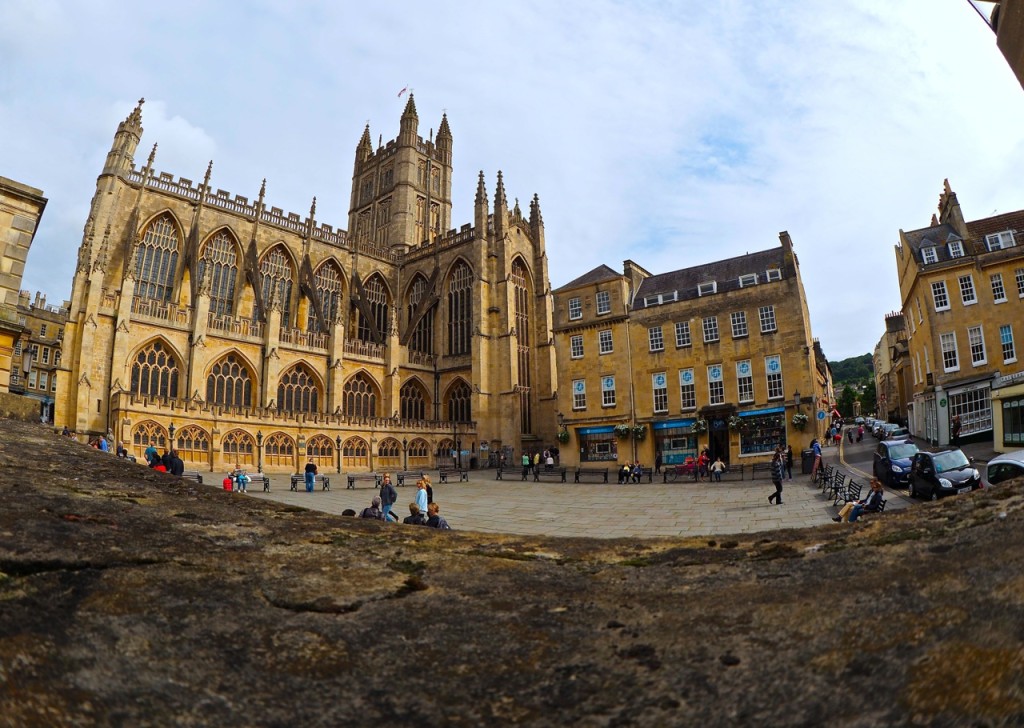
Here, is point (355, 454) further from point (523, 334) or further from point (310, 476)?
point (523, 334)

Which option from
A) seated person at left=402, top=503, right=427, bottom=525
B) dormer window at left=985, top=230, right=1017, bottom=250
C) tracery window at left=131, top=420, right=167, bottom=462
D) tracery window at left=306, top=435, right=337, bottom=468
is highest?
dormer window at left=985, top=230, right=1017, bottom=250

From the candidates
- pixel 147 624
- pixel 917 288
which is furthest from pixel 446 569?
pixel 917 288

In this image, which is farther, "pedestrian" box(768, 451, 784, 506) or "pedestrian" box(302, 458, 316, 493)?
"pedestrian" box(302, 458, 316, 493)

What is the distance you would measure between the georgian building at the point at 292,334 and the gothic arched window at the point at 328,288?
0.36 feet

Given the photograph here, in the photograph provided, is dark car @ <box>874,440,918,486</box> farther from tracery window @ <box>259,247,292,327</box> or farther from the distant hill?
the distant hill

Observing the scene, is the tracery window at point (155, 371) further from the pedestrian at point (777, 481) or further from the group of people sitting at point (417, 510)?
the pedestrian at point (777, 481)

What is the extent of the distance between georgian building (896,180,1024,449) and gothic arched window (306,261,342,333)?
37.5 metres

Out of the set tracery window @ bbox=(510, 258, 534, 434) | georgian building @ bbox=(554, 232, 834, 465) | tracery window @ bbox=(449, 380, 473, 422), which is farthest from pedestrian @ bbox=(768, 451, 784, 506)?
tracery window @ bbox=(449, 380, 473, 422)

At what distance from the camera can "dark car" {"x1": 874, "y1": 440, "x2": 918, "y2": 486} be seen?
54.0ft

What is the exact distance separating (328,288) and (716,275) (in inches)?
1144

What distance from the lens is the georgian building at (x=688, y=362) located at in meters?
28.7

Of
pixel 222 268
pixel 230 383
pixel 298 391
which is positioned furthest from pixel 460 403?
pixel 222 268

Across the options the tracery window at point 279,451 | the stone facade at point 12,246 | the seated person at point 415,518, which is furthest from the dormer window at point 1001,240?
the tracery window at point 279,451

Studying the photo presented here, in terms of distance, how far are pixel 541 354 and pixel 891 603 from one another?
45.8 meters
